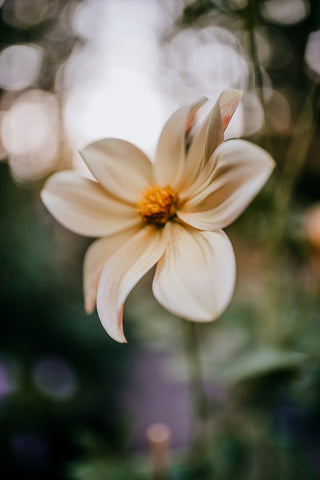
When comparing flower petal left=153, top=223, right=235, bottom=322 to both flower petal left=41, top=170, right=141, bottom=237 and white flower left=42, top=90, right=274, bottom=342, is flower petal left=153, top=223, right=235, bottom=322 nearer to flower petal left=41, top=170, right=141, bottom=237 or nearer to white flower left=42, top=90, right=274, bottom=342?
white flower left=42, top=90, right=274, bottom=342

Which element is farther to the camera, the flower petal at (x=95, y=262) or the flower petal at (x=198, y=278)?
the flower petal at (x=95, y=262)

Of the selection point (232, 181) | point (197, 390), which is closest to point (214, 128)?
point (232, 181)

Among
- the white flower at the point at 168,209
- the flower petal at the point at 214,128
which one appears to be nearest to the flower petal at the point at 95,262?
the white flower at the point at 168,209

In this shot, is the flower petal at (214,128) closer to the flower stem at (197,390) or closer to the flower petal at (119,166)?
the flower petal at (119,166)

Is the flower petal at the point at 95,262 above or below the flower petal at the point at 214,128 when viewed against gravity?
below

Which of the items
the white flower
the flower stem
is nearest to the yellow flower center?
the white flower

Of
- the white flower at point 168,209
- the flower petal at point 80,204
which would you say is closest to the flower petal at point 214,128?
the white flower at point 168,209
